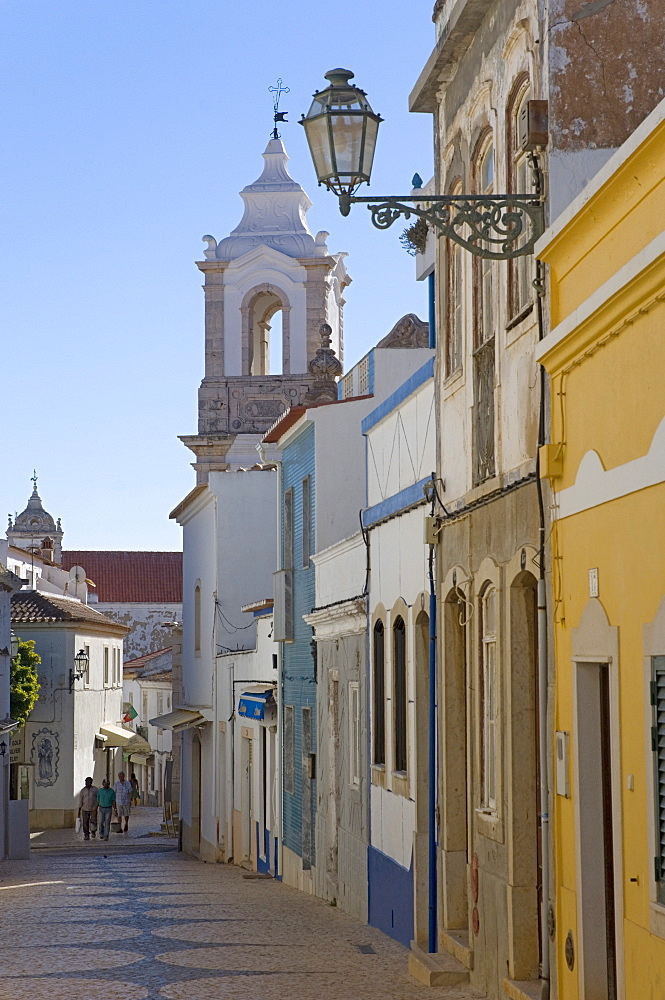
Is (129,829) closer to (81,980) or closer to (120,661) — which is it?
(120,661)

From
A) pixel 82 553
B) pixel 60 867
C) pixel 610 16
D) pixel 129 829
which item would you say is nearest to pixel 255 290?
pixel 129 829

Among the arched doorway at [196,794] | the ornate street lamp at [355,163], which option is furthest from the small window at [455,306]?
A: the arched doorway at [196,794]

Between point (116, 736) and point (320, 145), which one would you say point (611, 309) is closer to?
point (320, 145)

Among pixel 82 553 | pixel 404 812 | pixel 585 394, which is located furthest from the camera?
pixel 82 553

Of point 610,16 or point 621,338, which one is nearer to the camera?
point 621,338

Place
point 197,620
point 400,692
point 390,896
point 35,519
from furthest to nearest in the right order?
point 35,519 → point 197,620 → point 400,692 → point 390,896

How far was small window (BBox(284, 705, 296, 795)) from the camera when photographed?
21281 mm

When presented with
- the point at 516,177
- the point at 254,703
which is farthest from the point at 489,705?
the point at 254,703

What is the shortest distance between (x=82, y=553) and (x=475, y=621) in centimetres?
8381

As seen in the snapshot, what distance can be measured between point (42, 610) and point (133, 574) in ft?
138

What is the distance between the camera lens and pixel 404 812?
13.3 m

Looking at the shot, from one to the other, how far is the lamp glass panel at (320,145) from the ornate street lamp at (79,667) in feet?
136

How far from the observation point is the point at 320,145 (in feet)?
28.2

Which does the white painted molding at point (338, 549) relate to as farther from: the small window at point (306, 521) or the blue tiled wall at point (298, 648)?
the small window at point (306, 521)
